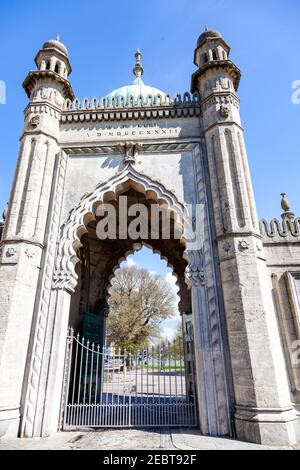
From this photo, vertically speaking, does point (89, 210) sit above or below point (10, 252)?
above

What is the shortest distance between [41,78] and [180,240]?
689 centimetres

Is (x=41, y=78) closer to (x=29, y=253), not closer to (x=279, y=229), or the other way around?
(x=29, y=253)

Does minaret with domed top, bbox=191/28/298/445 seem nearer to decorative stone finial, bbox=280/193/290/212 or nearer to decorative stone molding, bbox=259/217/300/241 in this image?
decorative stone molding, bbox=259/217/300/241

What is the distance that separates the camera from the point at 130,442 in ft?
19.3

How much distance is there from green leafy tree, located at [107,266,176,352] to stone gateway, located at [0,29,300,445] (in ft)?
48.7

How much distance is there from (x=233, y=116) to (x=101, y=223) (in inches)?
239

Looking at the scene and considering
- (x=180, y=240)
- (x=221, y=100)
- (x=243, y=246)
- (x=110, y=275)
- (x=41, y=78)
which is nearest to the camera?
(x=243, y=246)

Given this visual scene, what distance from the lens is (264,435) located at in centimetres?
551

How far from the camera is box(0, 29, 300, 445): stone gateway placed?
6199 mm

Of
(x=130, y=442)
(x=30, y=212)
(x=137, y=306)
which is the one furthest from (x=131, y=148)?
(x=137, y=306)

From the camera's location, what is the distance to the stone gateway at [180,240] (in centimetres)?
620

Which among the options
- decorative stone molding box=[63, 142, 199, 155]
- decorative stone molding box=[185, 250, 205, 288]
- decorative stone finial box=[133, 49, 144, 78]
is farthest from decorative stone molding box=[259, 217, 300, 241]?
decorative stone finial box=[133, 49, 144, 78]

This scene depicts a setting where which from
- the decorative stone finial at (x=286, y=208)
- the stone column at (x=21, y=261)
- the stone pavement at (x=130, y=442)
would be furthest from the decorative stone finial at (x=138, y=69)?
the stone pavement at (x=130, y=442)
